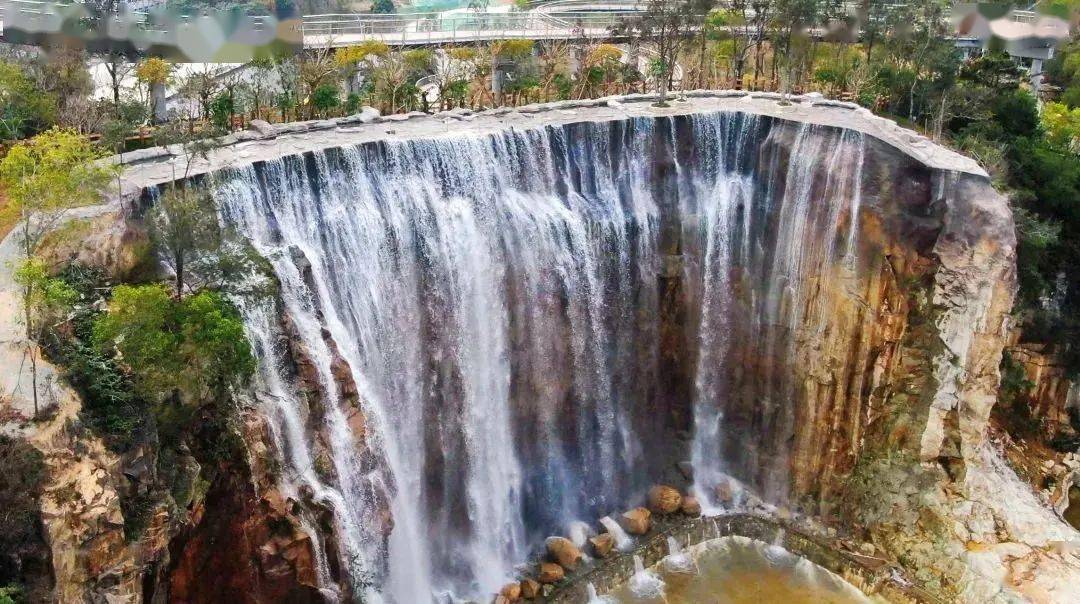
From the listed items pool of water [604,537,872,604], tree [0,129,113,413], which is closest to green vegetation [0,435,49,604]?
tree [0,129,113,413]

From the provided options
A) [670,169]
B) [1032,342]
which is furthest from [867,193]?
[1032,342]

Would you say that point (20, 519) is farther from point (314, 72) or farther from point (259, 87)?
point (314, 72)

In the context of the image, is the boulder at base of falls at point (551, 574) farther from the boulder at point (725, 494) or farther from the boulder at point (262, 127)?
the boulder at point (262, 127)

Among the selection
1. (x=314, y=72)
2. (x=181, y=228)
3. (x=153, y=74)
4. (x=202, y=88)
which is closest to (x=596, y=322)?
(x=181, y=228)

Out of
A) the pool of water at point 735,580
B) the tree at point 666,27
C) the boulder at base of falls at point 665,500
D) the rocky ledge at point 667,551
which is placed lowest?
the pool of water at point 735,580

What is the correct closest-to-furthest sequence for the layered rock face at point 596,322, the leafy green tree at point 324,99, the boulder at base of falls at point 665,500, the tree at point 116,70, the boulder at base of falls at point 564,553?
1. the layered rock face at point 596,322
2. the boulder at base of falls at point 564,553
3. the boulder at base of falls at point 665,500
4. the tree at point 116,70
5. the leafy green tree at point 324,99

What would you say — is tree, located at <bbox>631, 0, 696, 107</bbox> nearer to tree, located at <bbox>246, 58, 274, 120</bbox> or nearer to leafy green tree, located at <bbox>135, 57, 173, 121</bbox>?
tree, located at <bbox>246, 58, 274, 120</bbox>

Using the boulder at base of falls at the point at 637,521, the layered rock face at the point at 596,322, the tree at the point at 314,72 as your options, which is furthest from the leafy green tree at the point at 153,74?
the boulder at base of falls at the point at 637,521
